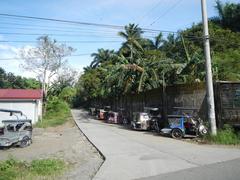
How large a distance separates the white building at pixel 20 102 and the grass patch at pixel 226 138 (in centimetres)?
1948

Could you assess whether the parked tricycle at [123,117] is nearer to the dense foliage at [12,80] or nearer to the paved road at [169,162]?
the paved road at [169,162]

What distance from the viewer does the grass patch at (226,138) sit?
14.2 metres

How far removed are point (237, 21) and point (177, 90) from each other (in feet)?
86.9

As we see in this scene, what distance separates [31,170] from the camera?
9.81 metres

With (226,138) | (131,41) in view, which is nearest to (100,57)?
(131,41)

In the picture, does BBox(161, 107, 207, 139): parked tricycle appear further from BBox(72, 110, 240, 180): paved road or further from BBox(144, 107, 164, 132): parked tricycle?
BBox(144, 107, 164, 132): parked tricycle

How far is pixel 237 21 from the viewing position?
42.2 m

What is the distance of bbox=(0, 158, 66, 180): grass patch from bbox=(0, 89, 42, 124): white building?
1949cm

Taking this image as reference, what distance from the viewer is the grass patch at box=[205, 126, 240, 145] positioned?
14.2 m

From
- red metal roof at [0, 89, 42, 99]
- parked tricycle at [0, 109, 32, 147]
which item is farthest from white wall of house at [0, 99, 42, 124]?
parked tricycle at [0, 109, 32, 147]

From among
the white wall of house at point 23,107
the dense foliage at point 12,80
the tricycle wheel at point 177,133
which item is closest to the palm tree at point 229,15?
the white wall of house at point 23,107

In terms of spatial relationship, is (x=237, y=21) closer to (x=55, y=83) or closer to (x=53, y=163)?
(x=55, y=83)

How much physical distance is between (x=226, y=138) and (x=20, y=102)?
68.9ft

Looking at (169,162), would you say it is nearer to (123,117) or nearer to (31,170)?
(31,170)
